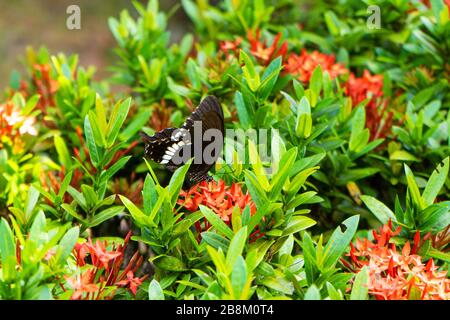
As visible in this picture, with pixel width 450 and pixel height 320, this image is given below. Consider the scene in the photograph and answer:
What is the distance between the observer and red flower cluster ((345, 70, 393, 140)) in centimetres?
254

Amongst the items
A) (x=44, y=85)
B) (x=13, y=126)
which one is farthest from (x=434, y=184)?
(x=44, y=85)

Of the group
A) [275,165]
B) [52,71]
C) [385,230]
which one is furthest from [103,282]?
[52,71]

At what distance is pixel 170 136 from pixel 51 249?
0.62 metres

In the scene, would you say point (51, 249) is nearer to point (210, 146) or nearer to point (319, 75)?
point (210, 146)

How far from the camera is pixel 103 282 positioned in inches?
67.2

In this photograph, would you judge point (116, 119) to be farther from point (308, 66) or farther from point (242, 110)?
point (308, 66)

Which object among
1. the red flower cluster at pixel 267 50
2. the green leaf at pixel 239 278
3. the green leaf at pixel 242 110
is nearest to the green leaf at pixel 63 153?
the green leaf at pixel 242 110

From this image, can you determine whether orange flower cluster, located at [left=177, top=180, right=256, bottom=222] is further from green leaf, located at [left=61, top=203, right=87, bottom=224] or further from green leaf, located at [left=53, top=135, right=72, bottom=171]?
green leaf, located at [left=53, top=135, right=72, bottom=171]

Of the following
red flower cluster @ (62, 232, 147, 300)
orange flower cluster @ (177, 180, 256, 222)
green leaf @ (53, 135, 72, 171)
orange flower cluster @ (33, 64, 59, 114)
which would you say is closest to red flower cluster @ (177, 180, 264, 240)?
orange flower cluster @ (177, 180, 256, 222)

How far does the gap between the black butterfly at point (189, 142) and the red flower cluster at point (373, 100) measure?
0.76m

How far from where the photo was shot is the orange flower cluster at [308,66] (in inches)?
103

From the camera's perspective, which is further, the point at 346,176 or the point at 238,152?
the point at 346,176

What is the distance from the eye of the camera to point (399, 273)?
1773mm

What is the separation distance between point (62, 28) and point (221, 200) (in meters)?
4.78
